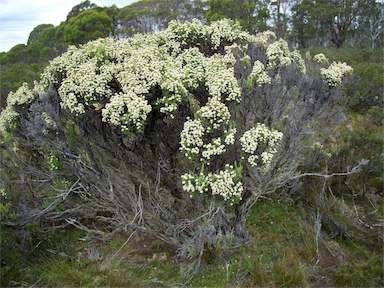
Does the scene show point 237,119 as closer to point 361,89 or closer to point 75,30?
point 361,89

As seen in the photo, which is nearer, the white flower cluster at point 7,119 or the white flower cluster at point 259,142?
the white flower cluster at point 259,142

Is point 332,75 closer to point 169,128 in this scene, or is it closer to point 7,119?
point 169,128

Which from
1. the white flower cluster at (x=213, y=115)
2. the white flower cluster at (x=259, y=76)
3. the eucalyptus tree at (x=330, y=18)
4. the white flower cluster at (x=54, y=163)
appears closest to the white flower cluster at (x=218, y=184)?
the white flower cluster at (x=213, y=115)

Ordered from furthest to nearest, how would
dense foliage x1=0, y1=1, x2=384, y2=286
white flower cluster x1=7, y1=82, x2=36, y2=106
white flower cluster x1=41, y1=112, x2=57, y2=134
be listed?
white flower cluster x1=7, y1=82, x2=36, y2=106, white flower cluster x1=41, y1=112, x2=57, y2=134, dense foliage x1=0, y1=1, x2=384, y2=286

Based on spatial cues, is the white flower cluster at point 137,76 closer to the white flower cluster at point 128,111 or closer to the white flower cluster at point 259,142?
the white flower cluster at point 128,111

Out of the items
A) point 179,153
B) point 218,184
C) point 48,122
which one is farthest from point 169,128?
point 48,122

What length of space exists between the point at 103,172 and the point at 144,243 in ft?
4.14

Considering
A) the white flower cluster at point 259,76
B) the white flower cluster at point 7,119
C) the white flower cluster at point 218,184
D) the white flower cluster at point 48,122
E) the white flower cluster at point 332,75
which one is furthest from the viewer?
the white flower cluster at point 332,75

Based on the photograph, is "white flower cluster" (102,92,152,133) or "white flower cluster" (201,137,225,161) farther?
"white flower cluster" (102,92,152,133)

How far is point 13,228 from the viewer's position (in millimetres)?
3736

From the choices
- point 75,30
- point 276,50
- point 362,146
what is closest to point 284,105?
point 276,50

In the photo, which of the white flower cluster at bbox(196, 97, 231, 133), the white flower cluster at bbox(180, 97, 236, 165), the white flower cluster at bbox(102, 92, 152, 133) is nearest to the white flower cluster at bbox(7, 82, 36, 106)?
the white flower cluster at bbox(102, 92, 152, 133)

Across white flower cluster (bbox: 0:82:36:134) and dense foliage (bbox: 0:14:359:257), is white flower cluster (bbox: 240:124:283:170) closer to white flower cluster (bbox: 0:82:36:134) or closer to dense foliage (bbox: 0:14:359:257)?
dense foliage (bbox: 0:14:359:257)

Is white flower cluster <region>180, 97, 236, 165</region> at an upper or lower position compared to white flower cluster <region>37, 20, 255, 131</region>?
lower
